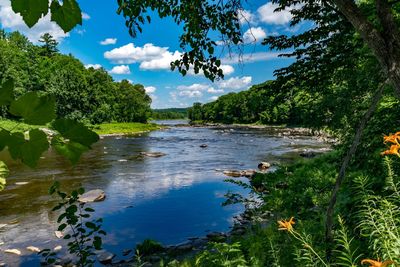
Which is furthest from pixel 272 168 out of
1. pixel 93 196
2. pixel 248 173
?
pixel 93 196

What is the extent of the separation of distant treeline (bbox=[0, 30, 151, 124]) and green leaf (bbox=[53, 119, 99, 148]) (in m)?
56.2

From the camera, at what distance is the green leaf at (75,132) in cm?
86

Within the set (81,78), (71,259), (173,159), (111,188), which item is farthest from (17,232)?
(81,78)

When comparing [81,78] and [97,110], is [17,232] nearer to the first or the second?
[97,110]

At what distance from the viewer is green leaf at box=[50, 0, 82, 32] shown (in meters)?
1.00

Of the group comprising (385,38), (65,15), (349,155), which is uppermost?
(385,38)

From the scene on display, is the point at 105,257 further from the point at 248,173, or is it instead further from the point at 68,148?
the point at 248,173

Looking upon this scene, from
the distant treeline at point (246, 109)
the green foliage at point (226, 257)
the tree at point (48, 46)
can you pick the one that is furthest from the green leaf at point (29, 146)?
the tree at point (48, 46)

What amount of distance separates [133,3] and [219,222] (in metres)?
10.4

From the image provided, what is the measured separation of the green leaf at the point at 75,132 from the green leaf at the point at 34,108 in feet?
0.10

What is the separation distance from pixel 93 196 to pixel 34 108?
1595 cm

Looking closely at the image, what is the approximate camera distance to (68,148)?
936mm

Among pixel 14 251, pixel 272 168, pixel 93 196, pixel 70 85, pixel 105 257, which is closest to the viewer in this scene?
pixel 105 257

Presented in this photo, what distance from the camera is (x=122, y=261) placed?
9758mm
